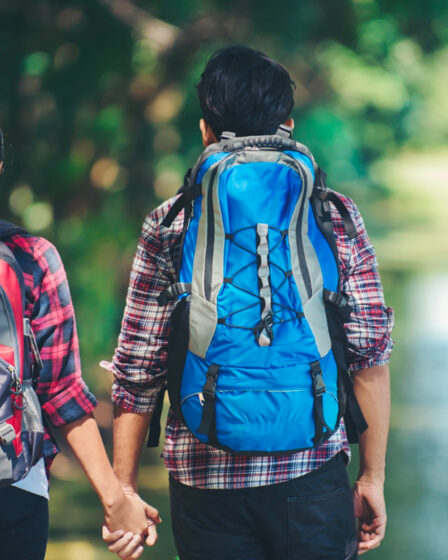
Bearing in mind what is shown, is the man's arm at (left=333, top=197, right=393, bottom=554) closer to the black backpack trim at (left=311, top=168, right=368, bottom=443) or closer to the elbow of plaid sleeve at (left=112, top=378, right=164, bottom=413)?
the black backpack trim at (left=311, top=168, right=368, bottom=443)

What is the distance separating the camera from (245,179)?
2.09 metres

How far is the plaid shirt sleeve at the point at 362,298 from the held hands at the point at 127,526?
64 cm

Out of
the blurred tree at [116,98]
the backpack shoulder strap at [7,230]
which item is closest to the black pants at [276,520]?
the backpack shoulder strap at [7,230]

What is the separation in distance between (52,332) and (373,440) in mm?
838

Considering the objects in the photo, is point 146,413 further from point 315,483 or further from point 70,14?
point 70,14

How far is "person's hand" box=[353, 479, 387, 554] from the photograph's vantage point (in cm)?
241

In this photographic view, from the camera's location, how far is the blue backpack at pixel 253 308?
2.06 m

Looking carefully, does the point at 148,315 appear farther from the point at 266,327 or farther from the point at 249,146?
the point at 249,146

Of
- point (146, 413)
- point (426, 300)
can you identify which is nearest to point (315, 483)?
point (146, 413)

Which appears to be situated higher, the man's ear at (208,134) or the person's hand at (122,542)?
the man's ear at (208,134)

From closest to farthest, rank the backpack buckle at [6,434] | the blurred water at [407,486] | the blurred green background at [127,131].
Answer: the backpack buckle at [6,434], the blurred water at [407,486], the blurred green background at [127,131]

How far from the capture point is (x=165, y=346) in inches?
90.6

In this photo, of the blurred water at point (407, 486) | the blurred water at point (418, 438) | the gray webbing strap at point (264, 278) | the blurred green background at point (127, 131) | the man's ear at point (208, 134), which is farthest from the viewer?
the blurred green background at point (127, 131)

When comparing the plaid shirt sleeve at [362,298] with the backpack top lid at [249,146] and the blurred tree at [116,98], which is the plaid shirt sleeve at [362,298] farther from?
the blurred tree at [116,98]
